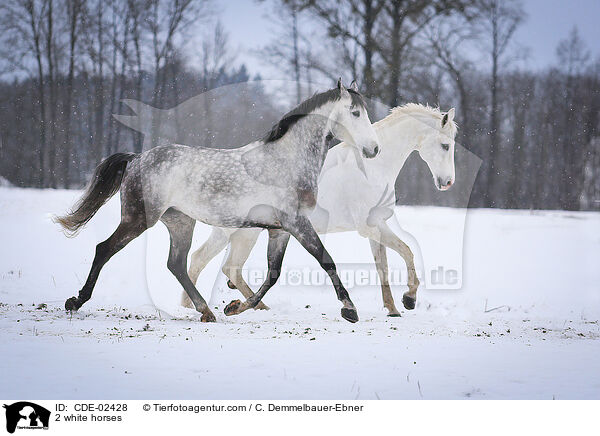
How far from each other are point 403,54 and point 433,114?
4.04 meters

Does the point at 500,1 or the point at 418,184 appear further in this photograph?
the point at 418,184

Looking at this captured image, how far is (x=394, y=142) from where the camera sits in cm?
648

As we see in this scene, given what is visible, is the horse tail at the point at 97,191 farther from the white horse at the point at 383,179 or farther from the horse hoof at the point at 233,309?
the horse hoof at the point at 233,309

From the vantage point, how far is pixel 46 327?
5.00 m

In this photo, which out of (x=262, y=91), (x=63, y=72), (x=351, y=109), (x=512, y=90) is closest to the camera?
(x=351, y=109)

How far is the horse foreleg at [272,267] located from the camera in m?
5.66

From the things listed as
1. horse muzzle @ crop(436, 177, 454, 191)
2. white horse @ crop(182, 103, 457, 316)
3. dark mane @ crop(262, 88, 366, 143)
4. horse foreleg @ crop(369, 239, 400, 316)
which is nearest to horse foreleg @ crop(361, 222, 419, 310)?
white horse @ crop(182, 103, 457, 316)

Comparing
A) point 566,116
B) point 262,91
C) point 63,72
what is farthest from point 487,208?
point 63,72

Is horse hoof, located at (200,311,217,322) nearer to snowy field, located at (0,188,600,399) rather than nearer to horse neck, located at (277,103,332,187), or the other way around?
snowy field, located at (0,188,600,399)

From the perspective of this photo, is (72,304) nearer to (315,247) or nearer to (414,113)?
(315,247)
